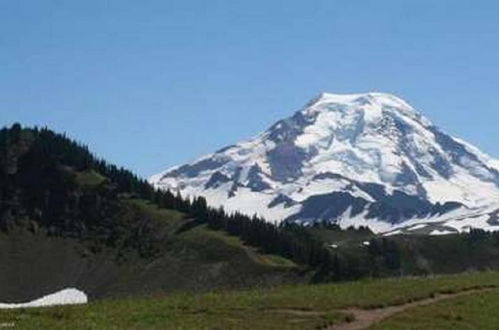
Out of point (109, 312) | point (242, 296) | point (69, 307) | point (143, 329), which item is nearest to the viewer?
point (143, 329)

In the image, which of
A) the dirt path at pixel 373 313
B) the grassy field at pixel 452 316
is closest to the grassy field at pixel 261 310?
the grassy field at pixel 452 316

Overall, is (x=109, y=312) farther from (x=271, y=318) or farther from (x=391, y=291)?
(x=391, y=291)

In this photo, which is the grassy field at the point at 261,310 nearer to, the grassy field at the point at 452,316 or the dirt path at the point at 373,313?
the grassy field at the point at 452,316

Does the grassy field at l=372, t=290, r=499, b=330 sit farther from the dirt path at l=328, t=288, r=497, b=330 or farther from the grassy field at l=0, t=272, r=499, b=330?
the dirt path at l=328, t=288, r=497, b=330

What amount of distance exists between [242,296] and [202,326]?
13.5 metres

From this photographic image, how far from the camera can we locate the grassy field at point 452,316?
1971 inches

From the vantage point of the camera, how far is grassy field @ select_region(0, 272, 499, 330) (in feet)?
156

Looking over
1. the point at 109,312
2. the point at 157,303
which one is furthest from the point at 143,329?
the point at 157,303

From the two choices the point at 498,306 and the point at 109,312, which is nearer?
the point at 109,312

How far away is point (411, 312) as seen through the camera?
53.7m

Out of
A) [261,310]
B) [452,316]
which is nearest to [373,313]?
[452,316]

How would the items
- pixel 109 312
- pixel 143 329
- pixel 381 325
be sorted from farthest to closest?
pixel 109 312
pixel 381 325
pixel 143 329

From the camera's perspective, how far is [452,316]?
52.8 metres

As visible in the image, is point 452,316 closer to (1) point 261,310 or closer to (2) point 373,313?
(2) point 373,313
